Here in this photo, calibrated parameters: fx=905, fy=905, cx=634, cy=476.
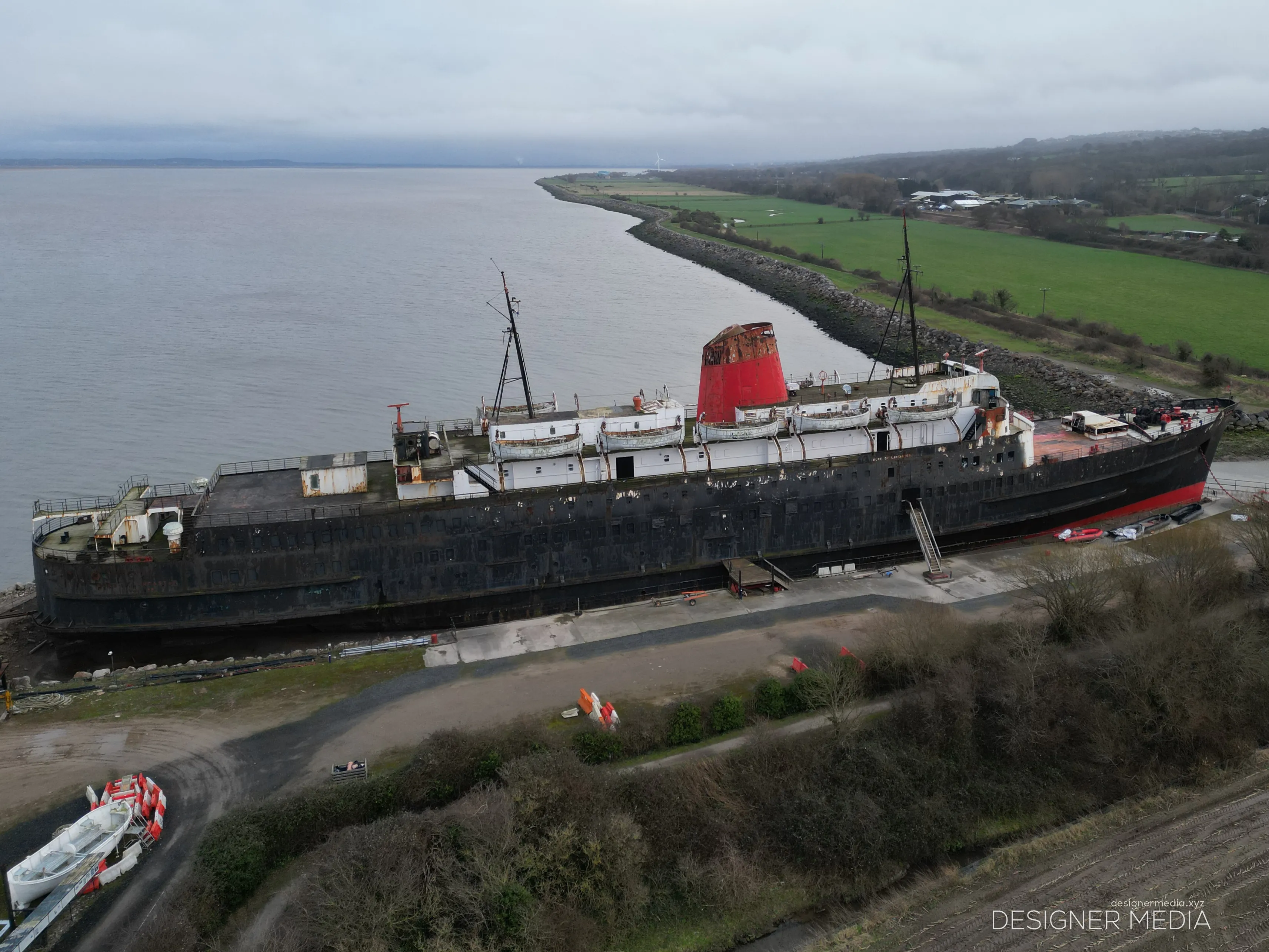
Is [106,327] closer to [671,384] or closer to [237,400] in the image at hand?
[237,400]

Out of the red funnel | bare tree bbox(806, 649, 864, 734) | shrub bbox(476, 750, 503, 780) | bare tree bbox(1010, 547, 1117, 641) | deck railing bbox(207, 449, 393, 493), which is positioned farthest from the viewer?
the red funnel

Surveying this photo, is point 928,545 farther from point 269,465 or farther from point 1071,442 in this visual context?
point 269,465

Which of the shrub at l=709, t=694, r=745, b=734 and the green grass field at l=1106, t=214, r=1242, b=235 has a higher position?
the green grass field at l=1106, t=214, r=1242, b=235

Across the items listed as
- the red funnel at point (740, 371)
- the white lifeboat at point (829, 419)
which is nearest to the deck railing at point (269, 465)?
the red funnel at point (740, 371)

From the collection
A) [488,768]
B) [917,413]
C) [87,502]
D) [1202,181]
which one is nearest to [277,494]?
[87,502]

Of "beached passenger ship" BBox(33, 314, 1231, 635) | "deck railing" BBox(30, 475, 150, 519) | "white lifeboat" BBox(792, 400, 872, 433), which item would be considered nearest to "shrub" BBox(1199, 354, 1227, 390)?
"beached passenger ship" BBox(33, 314, 1231, 635)

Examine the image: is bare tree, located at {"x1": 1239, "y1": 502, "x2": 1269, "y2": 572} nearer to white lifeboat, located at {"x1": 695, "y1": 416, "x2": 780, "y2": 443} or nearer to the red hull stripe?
the red hull stripe

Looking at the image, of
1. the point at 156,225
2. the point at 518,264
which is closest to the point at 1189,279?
the point at 518,264
